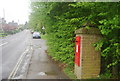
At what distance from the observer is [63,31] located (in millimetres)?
7500

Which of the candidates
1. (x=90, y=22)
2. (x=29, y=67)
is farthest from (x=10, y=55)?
(x=90, y=22)

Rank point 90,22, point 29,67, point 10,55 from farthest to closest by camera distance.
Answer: point 10,55
point 29,67
point 90,22

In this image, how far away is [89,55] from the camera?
614cm

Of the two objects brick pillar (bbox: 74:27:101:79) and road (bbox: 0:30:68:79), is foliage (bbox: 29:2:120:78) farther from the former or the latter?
road (bbox: 0:30:68:79)

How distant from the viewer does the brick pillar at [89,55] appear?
607 cm

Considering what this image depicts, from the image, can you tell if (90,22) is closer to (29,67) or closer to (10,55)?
(29,67)

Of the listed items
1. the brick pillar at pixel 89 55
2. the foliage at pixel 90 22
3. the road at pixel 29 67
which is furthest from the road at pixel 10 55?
the brick pillar at pixel 89 55

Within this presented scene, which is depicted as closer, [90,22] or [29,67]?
[90,22]

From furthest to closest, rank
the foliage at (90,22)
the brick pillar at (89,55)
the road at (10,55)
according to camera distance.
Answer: the road at (10,55)
the brick pillar at (89,55)
the foliage at (90,22)

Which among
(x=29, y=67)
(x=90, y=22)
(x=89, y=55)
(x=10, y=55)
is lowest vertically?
(x=10, y=55)

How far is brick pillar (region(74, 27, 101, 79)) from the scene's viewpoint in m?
6.07

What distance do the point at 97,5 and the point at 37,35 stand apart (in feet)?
112

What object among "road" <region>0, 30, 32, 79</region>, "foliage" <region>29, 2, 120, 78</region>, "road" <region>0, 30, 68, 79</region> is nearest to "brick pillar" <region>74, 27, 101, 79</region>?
"foliage" <region>29, 2, 120, 78</region>

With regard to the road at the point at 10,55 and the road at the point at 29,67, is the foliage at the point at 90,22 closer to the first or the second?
the road at the point at 29,67
